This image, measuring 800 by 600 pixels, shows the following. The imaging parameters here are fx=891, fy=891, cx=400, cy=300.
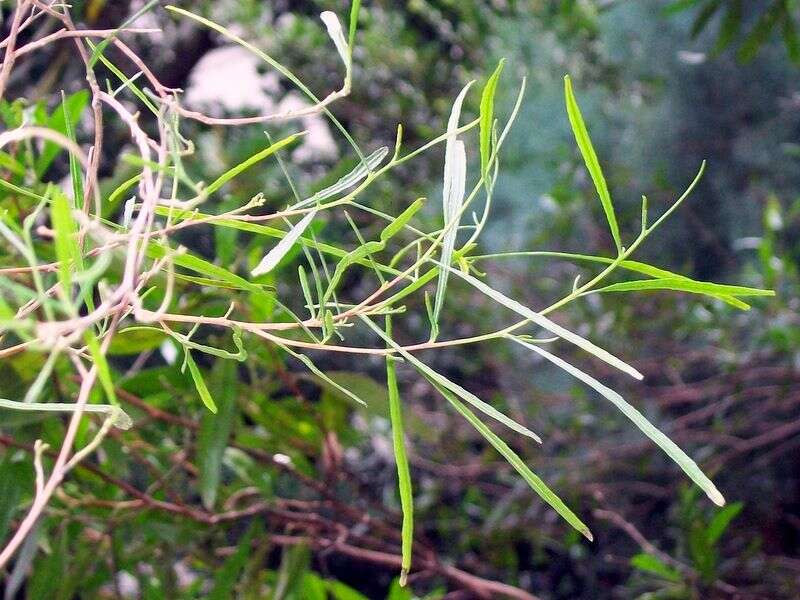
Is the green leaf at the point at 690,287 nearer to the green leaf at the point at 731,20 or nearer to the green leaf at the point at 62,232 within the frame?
the green leaf at the point at 62,232

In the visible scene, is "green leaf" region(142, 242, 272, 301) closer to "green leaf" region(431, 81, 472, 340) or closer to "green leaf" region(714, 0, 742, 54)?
"green leaf" region(431, 81, 472, 340)

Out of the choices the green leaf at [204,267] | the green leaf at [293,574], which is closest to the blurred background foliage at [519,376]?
the green leaf at [293,574]

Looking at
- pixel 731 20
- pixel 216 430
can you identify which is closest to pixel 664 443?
pixel 216 430

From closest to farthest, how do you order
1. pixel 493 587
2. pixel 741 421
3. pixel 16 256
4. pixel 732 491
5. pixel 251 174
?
pixel 16 256, pixel 493 587, pixel 251 174, pixel 741 421, pixel 732 491

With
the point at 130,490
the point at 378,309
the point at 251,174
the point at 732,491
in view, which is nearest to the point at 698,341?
the point at 732,491

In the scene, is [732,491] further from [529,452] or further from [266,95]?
[266,95]

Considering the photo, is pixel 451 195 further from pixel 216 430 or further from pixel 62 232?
pixel 216 430

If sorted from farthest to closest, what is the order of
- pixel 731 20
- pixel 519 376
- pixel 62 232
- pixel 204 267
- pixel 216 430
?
pixel 519 376, pixel 731 20, pixel 216 430, pixel 204 267, pixel 62 232

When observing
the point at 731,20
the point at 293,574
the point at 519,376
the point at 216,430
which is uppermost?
the point at 731,20
